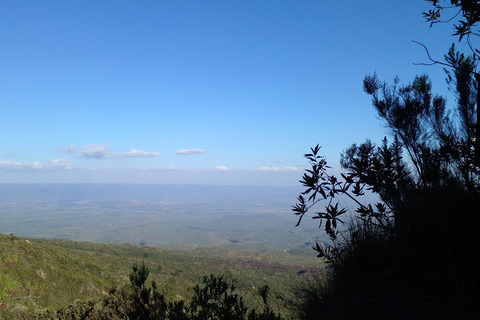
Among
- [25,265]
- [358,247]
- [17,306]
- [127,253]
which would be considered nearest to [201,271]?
[127,253]

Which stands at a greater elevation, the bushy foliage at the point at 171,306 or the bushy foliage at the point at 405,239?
the bushy foliage at the point at 405,239

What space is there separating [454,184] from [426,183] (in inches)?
12.7

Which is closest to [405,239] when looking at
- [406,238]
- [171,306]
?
[406,238]

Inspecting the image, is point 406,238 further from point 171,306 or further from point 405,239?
point 171,306

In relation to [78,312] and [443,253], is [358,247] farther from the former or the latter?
[78,312]

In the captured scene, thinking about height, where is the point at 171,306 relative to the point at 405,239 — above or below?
below

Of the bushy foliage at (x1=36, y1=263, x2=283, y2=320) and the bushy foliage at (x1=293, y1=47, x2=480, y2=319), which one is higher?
the bushy foliage at (x1=293, y1=47, x2=480, y2=319)

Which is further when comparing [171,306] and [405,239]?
[171,306]

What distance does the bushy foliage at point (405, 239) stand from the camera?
2.80 m

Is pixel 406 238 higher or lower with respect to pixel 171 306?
higher

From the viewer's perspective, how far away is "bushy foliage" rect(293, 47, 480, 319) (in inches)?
110

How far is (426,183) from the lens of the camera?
3814mm

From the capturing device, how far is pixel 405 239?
10.7ft

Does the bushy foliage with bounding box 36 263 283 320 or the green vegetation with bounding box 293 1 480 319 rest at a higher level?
the green vegetation with bounding box 293 1 480 319
